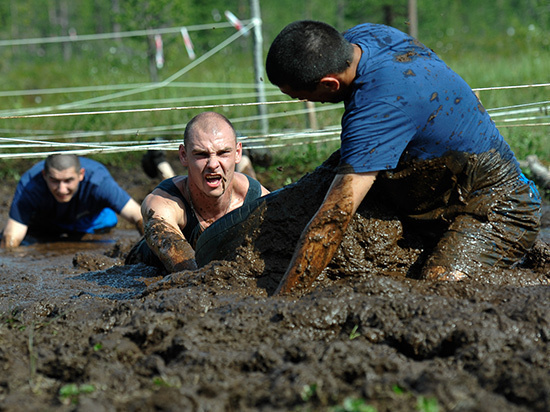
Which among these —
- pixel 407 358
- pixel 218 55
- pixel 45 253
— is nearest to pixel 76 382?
pixel 407 358

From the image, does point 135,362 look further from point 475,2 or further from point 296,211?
point 475,2

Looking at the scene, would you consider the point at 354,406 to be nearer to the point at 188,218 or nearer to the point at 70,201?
the point at 188,218

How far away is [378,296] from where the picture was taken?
9.38 ft

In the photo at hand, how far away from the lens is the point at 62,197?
7.22 m

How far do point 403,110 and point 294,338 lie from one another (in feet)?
4.02

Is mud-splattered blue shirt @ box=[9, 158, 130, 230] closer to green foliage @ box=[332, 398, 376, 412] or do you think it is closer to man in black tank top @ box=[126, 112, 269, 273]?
man in black tank top @ box=[126, 112, 269, 273]

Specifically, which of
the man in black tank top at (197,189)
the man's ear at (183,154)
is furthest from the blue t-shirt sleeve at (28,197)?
the man's ear at (183,154)

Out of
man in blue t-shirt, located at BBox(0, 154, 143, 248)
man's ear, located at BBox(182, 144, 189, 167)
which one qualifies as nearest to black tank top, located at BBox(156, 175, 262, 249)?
man's ear, located at BBox(182, 144, 189, 167)

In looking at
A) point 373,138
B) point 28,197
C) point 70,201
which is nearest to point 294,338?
point 373,138

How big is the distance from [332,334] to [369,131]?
0.97 metres

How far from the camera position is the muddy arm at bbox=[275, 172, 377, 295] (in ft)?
9.61

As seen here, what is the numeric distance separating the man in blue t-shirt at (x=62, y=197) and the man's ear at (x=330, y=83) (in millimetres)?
4422

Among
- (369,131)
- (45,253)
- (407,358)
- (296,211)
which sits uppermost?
(369,131)

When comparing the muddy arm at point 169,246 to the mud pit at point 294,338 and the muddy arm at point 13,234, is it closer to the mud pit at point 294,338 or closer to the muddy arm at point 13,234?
the mud pit at point 294,338
